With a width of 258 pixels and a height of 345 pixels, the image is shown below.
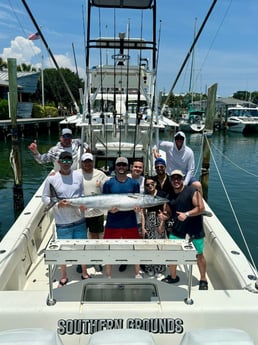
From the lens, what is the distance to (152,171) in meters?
6.39

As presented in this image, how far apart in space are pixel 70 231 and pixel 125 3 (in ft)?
10.3

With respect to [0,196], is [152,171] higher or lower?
higher

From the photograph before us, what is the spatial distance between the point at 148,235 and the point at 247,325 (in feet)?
4.88

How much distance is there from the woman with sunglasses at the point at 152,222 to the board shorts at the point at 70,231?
73 cm

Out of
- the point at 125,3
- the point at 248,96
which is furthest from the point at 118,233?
the point at 248,96

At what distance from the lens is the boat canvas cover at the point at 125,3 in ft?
14.8

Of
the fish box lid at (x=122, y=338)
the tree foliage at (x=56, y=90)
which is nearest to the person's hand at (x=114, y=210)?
the fish box lid at (x=122, y=338)

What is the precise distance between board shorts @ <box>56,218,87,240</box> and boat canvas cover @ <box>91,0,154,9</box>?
300 centimetres

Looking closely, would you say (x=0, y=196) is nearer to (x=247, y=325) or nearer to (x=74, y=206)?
(x=74, y=206)

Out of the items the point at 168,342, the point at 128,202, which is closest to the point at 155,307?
the point at 168,342

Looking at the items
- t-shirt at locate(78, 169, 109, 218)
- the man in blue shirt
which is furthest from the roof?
the man in blue shirt

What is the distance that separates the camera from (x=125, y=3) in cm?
453

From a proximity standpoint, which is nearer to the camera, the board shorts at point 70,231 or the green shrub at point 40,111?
the board shorts at point 70,231

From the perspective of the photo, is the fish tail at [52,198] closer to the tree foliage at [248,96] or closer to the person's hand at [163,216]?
the person's hand at [163,216]
